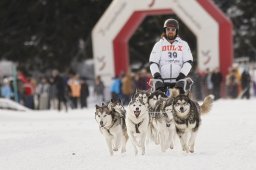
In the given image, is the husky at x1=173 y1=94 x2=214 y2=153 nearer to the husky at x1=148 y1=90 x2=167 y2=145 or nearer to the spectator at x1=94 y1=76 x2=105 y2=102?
the husky at x1=148 y1=90 x2=167 y2=145

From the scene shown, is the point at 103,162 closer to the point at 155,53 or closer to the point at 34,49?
the point at 155,53

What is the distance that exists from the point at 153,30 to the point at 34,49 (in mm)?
6763

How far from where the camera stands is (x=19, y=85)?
806 inches

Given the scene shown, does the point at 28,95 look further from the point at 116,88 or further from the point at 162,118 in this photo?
the point at 162,118

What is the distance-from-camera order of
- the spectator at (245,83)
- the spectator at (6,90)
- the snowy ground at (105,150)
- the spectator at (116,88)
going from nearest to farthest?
the snowy ground at (105,150)
the spectator at (245,83)
the spectator at (116,88)
the spectator at (6,90)

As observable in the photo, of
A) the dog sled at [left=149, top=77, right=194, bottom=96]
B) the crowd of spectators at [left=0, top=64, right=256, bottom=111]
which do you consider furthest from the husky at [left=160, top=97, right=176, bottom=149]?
the crowd of spectators at [left=0, top=64, right=256, bottom=111]

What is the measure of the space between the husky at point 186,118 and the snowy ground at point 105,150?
0.59 feet

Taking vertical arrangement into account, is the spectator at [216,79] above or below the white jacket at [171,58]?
below

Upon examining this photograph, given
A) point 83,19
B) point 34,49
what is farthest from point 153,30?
point 34,49

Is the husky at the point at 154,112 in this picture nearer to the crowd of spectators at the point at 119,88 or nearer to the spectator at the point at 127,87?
the crowd of spectators at the point at 119,88

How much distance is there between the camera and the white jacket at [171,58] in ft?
26.2

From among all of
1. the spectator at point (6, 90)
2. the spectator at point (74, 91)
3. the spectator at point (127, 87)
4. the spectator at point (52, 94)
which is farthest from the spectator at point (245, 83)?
the spectator at point (6, 90)

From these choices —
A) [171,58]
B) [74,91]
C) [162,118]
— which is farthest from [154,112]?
[74,91]

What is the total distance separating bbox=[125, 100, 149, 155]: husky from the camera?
24.2ft
